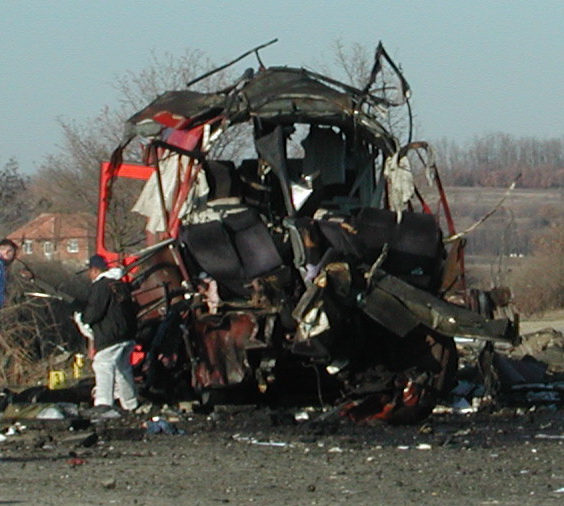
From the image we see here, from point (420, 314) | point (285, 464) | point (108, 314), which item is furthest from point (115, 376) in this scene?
point (285, 464)

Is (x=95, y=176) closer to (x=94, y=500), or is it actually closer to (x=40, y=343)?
(x=40, y=343)

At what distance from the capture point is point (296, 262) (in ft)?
39.7

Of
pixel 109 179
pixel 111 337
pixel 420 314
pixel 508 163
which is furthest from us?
pixel 508 163

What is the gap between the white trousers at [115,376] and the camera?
12.8m

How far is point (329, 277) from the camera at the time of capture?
11531 mm

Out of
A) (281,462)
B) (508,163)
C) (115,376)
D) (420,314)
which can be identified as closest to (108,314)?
(115,376)

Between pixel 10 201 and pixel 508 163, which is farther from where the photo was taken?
pixel 508 163

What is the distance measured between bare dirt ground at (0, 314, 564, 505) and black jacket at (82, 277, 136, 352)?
905 millimetres

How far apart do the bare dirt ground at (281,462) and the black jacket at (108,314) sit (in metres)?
0.90

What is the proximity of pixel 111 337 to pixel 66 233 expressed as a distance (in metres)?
23.8

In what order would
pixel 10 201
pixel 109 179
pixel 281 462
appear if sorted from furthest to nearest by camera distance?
pixel 10 201, pixel 109 179, pixel 281 462

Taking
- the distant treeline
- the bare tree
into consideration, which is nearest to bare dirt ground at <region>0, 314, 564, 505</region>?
the bare tree

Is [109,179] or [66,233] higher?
[109,179]

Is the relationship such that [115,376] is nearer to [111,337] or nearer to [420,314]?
[111,337]
